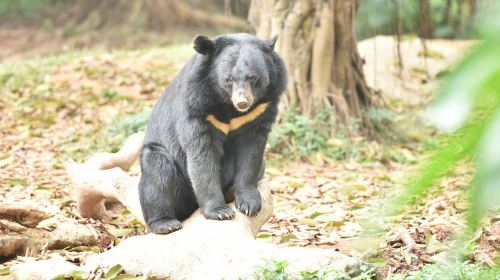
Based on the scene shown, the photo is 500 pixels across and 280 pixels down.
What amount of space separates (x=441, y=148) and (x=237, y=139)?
4.07 meters

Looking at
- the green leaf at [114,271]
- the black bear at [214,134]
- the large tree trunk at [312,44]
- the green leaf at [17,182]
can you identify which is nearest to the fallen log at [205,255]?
the green leaf at [114,271]

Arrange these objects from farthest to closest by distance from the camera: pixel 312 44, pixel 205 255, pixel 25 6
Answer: pixel 25 6
pixel 312 44
pixel 205 255

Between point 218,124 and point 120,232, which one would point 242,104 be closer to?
point 218,124

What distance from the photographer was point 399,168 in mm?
7637

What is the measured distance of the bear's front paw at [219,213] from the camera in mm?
4172

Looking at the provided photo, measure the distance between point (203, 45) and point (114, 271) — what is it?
1.56 metres

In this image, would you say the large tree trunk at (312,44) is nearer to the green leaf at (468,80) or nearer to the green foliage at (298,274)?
the green foliage at (298,274)

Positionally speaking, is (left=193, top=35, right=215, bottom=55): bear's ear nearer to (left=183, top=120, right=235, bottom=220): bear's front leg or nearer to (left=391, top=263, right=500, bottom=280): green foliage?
(left=183, top=120, right=235, bottom=220): bear's front leg

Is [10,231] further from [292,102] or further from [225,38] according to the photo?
[292,102]

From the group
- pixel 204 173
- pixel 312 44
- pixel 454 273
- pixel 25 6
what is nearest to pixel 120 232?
pixel 204 173

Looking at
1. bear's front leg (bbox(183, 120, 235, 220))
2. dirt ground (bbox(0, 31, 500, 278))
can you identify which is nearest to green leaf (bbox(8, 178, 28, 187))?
dirt ground (bbox(0, 31, 500, 278))

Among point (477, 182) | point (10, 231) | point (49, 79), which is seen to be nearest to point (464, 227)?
→ point (477, 182)

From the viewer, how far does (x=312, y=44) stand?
810 cm

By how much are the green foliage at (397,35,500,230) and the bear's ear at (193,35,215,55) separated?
393 cm
